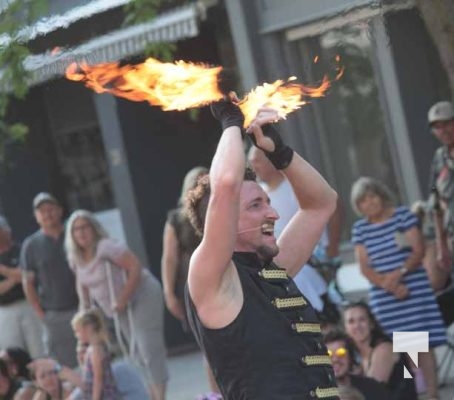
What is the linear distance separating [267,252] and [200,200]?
0.90 feet

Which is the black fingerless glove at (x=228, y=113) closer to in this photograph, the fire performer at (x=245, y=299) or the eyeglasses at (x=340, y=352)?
the fire performer at (x=245, y=299)

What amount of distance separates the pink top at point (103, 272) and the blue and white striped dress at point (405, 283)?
71.3 inches

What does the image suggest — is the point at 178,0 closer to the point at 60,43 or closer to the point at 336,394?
the point at 60,43

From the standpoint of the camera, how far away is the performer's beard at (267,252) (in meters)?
4.14

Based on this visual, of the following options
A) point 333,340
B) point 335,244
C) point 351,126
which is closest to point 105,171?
point 351,126

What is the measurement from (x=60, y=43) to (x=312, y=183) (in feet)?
5.38

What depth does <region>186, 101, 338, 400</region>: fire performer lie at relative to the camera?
3.95m

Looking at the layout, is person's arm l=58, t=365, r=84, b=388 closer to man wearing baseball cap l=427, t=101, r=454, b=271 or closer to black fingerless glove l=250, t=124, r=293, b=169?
man wearing baseball cap l=427, t=101, r=454, b=271

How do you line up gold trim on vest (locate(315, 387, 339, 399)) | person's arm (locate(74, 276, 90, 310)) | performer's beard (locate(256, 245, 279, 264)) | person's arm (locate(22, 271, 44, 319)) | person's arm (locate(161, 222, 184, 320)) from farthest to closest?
1. person's arm (locate(22, 271, 44, 319))
2. person's arm (locate(74, 276, 90, 310))
3. person's arm (locate(161, 222, 184, 320))
4. performer's beard (locate(256, 245, 279, 264))
5. gold trim on vest (locate(315, 387, 339, 399))

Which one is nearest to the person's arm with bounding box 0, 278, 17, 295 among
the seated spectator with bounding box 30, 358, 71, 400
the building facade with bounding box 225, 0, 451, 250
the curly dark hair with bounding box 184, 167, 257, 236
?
the seated spectator with bounding box 30, 358, 71, 400

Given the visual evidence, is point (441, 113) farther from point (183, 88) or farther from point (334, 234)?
point (183, 88)

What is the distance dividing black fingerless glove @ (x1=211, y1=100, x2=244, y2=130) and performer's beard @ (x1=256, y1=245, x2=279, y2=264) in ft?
1.16

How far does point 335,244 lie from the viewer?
27.7 feet

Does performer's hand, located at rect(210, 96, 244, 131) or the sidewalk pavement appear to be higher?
performer's hand, located at rect(210, 96, 244, 131)
